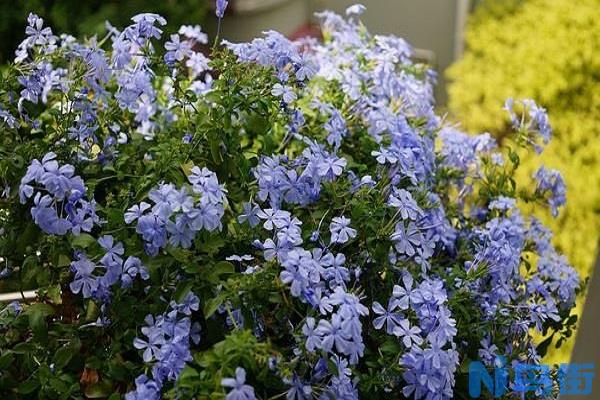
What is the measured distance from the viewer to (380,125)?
119cm

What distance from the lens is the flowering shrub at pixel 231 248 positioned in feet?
2.92

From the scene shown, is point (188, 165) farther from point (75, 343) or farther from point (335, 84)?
point (335, 84)

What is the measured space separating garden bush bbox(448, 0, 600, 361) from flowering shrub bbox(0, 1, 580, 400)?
1414mm

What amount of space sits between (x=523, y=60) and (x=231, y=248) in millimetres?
2120

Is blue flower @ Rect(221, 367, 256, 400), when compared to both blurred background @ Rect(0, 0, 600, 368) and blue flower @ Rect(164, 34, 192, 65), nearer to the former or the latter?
blue flower @ Rect(164, 34, 192, 65)

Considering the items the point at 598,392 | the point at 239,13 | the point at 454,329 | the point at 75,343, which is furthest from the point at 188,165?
the point at 239,13

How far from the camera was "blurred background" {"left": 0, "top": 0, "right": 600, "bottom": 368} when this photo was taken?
259 cm

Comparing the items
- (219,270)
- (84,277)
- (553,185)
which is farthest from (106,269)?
(553,185)

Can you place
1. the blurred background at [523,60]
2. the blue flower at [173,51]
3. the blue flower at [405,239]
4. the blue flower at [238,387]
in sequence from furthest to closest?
the blurred background at [523,60], the blue flower at [173,51], the blue flower at [405,239], the blue flower at [238,387]

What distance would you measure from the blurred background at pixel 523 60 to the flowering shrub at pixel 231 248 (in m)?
1.26

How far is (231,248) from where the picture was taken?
1.00 metres

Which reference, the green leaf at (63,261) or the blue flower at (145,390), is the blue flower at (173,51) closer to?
the green leaf at (63,261)

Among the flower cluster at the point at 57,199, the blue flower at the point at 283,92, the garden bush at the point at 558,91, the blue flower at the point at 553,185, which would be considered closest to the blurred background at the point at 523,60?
the garden bush at the point at 558,91

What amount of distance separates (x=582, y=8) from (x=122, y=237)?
2391mm
